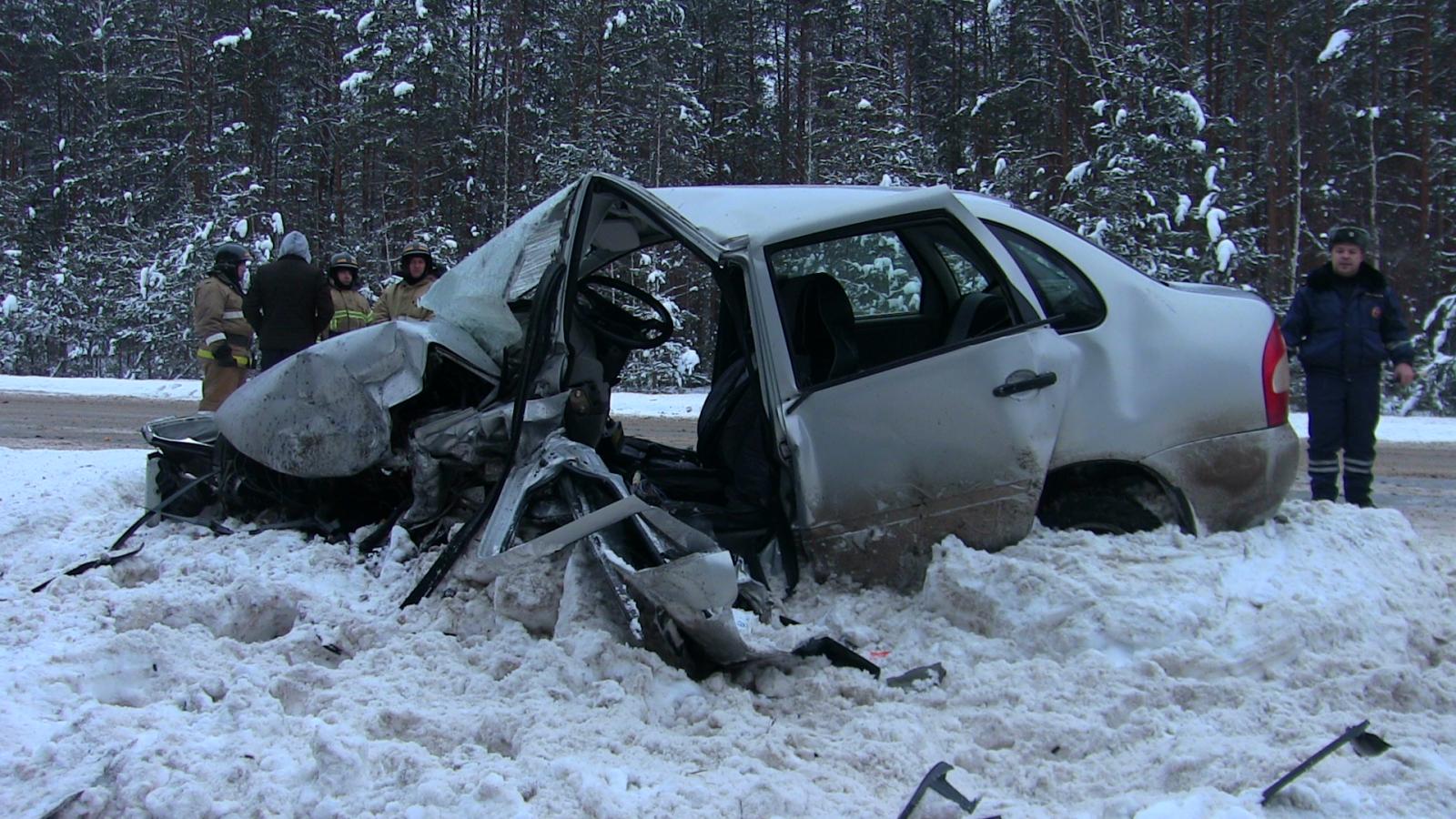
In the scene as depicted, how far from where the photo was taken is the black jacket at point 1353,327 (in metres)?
5.22

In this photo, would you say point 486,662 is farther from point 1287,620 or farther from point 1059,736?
point 1287,620

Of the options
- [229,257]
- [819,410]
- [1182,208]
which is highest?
[1182,208]

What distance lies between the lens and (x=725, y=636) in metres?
2.81

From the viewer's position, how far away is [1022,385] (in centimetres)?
327

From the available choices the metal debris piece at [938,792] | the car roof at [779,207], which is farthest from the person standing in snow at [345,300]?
the metal debris piece at [938,792]

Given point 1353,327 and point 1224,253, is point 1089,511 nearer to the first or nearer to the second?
point 1353,327

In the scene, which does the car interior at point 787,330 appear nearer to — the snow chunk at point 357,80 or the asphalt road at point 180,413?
the asphalt road at point 180,413

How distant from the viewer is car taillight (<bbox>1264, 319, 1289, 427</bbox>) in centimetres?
347

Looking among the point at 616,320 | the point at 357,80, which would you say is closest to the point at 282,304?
the point at 616,320

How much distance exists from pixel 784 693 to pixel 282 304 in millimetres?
6684

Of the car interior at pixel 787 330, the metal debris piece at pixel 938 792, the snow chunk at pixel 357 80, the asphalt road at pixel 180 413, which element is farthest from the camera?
the snow chunk at pixel 357 80

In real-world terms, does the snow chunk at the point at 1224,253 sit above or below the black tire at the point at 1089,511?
above

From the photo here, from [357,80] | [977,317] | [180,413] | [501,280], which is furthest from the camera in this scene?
[357,80]

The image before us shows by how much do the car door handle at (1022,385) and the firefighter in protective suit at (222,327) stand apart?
7088 mm
